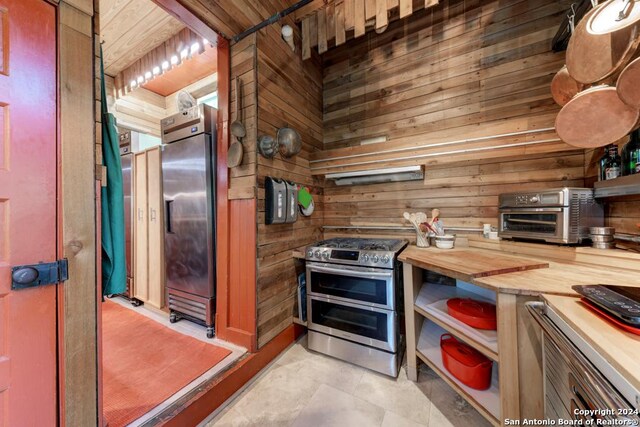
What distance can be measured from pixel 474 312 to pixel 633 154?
1157 mm

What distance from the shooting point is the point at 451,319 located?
146 cm

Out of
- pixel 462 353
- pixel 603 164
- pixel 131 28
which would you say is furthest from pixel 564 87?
pixel 131 28

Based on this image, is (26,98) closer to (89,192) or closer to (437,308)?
(89,192)

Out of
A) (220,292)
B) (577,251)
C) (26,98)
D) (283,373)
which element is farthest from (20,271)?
(577,251)

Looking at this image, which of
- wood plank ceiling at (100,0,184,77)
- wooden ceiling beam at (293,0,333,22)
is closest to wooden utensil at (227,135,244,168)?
wooden ceiling beam at (293,0,333,22)

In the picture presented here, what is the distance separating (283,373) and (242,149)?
1.79 metres

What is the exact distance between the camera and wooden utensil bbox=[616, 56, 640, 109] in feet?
3.35

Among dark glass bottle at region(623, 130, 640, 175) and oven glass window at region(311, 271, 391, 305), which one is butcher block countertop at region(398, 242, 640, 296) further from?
dark glass bottle at region(623, 130, 640, 175)

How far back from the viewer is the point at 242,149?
1845mm

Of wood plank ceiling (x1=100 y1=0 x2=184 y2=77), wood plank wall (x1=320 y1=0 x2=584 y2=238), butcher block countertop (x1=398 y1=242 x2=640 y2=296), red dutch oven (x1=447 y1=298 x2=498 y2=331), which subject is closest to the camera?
butcher block countertop (x1=398 y1=242 x2=640 y2=296)

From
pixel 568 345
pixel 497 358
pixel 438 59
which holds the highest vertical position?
pixel 438 59

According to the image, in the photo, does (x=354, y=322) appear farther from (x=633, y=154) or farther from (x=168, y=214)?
(x=168, y=214)

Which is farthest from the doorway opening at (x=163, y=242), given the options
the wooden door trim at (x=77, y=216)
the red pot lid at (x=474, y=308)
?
the red pot lid at (x=474, y=308)

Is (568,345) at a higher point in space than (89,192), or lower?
lower
